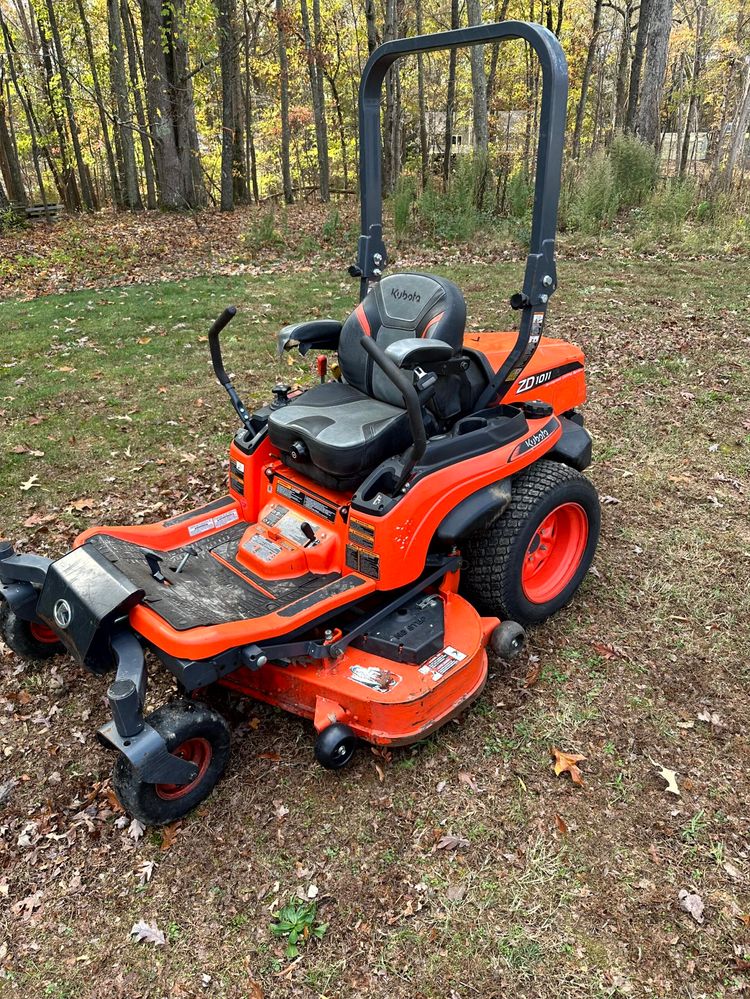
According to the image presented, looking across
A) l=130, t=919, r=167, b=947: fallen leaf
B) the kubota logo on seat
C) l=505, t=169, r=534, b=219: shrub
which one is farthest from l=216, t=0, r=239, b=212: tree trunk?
l=130, t=919, r=167, b=947: fallen leaf

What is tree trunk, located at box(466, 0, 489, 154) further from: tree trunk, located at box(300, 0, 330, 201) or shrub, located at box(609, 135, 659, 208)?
tree trunk, located at box(300, 0, 330, 201)

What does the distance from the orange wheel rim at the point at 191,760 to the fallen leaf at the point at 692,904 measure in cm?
173

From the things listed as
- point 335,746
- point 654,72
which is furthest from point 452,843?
point 654,72

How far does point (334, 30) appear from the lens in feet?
70.1

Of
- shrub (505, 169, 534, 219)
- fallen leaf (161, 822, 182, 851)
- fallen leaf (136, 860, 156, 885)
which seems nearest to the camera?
fallen leaf (136, 860, 156, 885)

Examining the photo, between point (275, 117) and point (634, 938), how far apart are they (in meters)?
26.9

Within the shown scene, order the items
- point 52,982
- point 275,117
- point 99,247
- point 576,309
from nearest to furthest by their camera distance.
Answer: point 52,982 → point 576,309 → point 99,247 → point 275,117

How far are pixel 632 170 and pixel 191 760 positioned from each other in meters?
11.9

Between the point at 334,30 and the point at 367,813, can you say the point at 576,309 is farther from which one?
the point at 334,30

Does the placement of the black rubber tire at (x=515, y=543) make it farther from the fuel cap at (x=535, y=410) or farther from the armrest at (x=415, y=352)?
the armrest at (x=415, y=352)

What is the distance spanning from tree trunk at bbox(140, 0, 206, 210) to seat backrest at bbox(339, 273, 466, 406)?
1168 cm

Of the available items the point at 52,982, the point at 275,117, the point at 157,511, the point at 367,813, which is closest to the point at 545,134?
the point at 367,813

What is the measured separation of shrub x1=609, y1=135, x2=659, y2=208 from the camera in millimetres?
11445

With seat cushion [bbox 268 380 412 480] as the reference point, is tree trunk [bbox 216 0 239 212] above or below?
above
